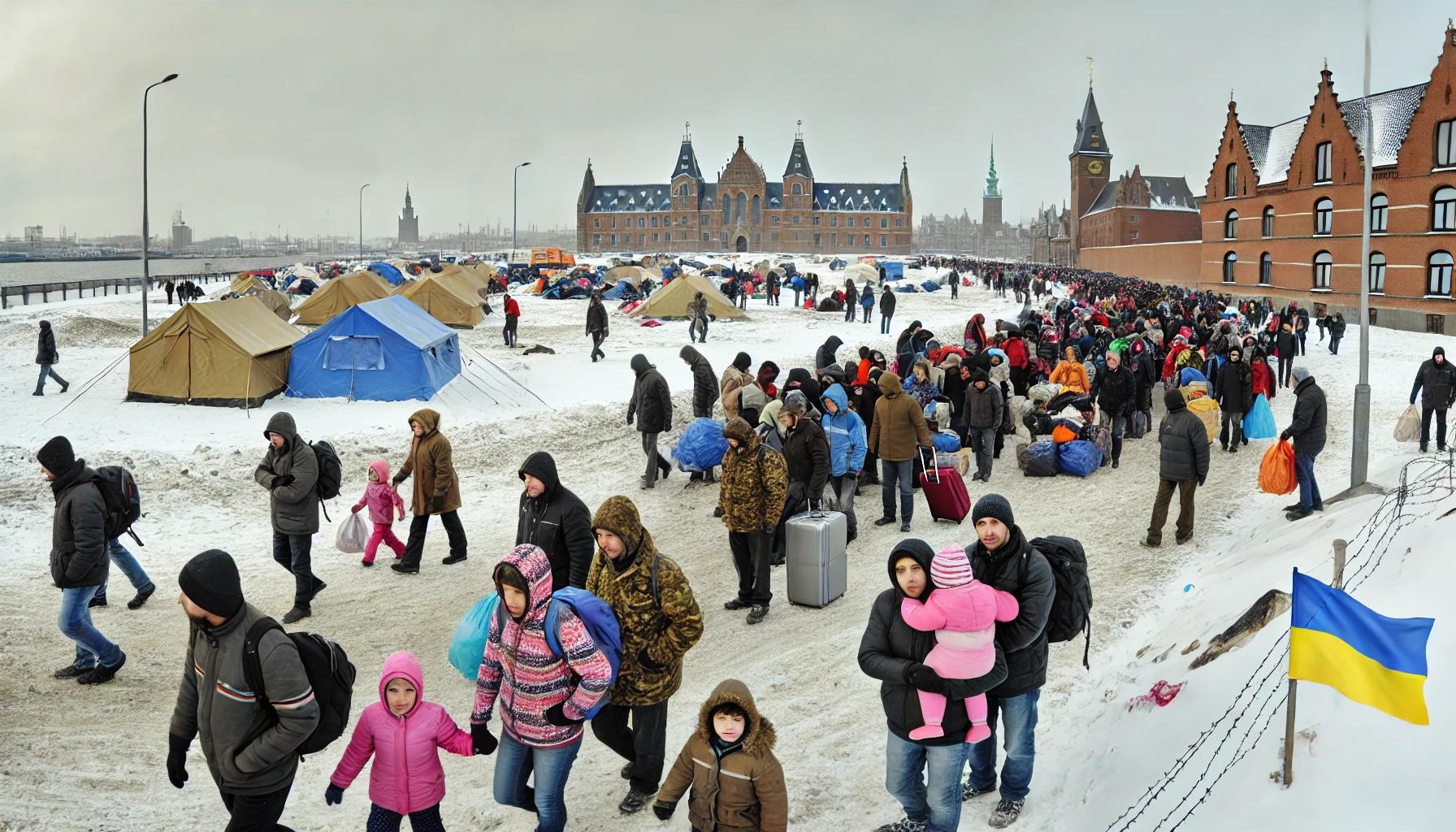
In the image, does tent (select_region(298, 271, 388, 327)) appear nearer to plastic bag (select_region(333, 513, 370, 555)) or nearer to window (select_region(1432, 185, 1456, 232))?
plastic bag (select_region(333, 513, 370, 555))

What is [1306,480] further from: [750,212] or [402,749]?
[750,212]

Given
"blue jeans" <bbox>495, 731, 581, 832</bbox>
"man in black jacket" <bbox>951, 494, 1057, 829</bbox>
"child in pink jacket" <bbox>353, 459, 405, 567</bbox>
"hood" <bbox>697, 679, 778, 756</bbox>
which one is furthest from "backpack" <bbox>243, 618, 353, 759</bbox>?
"child in pink jacket" <bbox>353, 459, 405, 567</bbox>

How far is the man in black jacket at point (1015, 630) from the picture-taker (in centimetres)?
471

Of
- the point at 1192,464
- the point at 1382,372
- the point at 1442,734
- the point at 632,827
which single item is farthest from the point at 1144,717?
the point at 1382,372

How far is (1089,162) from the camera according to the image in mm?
93812

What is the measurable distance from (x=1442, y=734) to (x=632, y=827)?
3.65 m

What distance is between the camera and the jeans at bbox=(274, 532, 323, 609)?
8.09 metres

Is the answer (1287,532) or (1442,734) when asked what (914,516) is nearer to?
(1287,532)

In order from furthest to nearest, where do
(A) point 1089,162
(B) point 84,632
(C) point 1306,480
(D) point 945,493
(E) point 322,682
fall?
(A) point 1089,162 < (D) point 945,493 < (C) point 1306,480 < (B) point 84,632 < (E) point 322,682

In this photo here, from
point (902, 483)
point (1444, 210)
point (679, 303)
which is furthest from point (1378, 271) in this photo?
point (902, 483)

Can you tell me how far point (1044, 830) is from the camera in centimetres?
502

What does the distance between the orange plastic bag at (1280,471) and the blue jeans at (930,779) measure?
703cm

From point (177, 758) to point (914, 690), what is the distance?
3.17 meters

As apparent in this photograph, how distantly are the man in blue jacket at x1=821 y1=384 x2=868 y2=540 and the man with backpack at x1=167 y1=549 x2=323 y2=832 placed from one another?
661 cm
